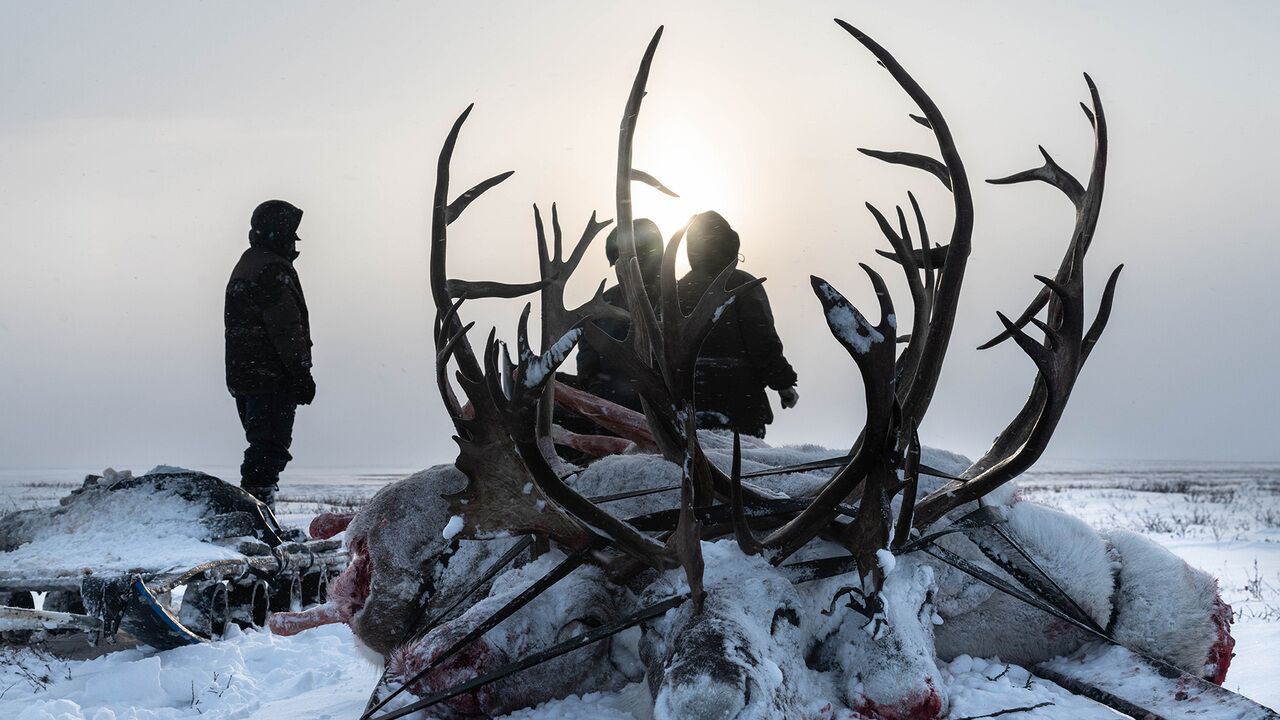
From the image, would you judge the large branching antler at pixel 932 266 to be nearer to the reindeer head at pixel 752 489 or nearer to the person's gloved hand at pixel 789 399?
the reindeer head at pixel 752 489

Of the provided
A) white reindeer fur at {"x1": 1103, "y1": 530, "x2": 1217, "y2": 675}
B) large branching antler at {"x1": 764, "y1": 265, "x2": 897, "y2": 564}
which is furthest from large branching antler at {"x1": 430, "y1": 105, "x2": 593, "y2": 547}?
white reindeer fur at {"x1": 1103, "y1": 530, "x2": 1217, "y2": 675}

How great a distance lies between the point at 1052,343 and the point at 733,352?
2.90m

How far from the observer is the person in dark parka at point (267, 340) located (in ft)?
23.4

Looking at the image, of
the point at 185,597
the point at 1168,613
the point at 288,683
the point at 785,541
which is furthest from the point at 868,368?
the point at 185,597

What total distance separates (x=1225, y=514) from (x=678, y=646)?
13.4 metres

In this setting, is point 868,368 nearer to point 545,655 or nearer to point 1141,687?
point 545,655

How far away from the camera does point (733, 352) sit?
5523 mm

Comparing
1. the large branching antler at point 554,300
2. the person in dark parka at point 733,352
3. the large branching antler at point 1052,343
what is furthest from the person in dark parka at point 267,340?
the large branching antler at point 1052,343

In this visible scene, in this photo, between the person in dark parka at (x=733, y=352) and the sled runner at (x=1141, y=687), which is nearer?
the sled runner at (x=1141, y=687)

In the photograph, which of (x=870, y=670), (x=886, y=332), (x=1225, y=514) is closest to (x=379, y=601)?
(x=870, y=670)

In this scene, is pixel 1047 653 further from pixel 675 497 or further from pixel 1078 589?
pixel 675 497

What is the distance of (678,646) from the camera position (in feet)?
7.38

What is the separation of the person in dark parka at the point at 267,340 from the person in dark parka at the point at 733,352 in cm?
312

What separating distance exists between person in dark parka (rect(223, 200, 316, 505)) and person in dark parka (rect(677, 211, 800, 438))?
10.2 ft
